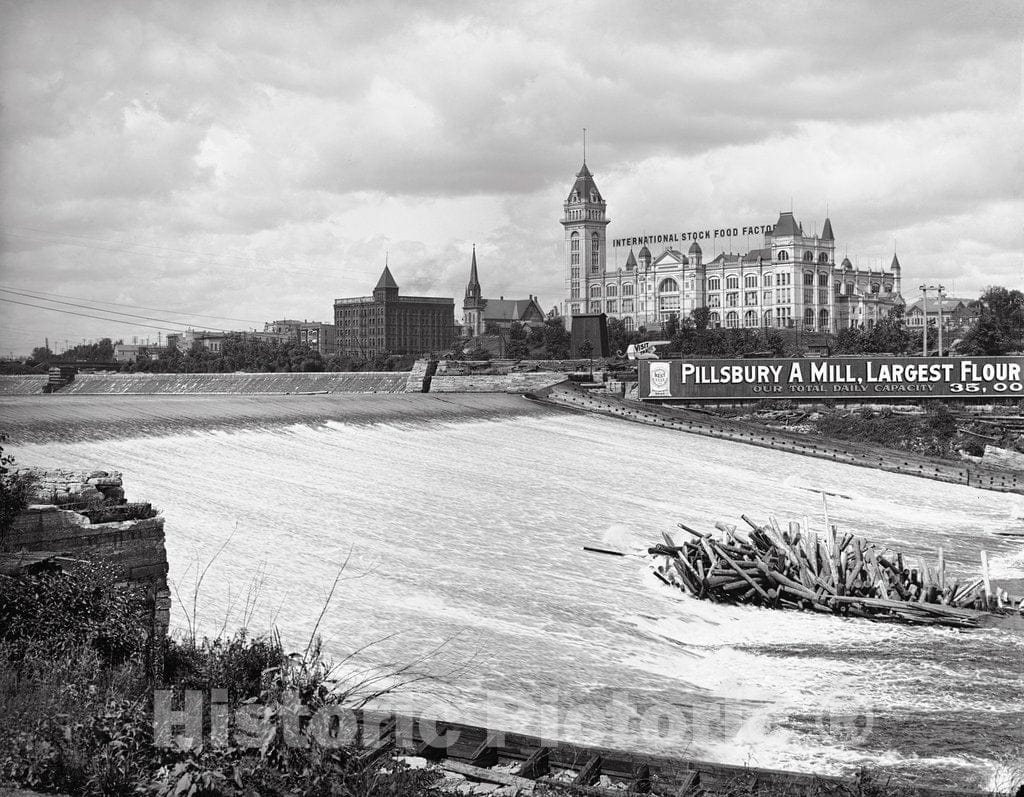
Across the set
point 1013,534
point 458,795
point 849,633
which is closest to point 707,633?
point 849,633

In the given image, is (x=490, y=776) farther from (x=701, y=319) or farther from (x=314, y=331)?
(x=314, y=331)

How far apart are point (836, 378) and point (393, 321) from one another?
143118 millimetres

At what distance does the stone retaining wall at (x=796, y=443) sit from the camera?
1379 inches

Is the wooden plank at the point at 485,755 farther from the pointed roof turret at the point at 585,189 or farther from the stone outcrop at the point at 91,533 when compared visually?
the pointed roof turret at the point at 585,189

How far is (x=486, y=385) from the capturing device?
52.8 m

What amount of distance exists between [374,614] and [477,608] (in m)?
1.74

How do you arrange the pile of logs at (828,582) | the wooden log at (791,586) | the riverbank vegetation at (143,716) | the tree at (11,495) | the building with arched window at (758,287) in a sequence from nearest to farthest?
1. the riverbank vegetation at (143,716)
2. the tree at (11,495)
3. the pile of logs at (828,582)
4. the wooden log at (791,586)
5. the building with arched window at (758,287)

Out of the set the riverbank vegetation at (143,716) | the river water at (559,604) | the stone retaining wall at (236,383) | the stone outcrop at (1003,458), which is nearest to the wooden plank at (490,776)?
the riverbank vegetation at (143,716)

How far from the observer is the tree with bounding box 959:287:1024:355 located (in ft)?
247

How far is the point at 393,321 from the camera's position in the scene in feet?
617

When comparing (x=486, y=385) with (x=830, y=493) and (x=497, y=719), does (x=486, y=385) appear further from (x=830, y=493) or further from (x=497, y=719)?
(x=497, y=719)

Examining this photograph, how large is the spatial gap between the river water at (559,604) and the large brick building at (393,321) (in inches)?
6242

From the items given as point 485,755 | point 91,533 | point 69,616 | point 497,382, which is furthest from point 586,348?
point 485,755

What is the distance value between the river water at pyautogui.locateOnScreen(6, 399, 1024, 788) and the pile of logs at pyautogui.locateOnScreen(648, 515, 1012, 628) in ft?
1.39
